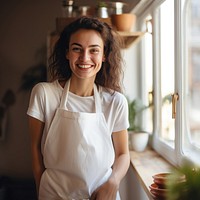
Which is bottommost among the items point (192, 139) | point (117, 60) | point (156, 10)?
point (192, 139)

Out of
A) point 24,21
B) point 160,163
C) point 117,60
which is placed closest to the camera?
point 117,60

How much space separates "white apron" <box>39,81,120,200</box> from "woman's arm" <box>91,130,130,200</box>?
45 millimetres

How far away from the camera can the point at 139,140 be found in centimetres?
251

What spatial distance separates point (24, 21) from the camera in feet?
10.3

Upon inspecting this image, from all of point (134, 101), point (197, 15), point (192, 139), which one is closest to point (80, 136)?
point (192, 139)


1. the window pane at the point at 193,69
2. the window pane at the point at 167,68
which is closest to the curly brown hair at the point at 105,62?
the window pane at the point at 193,69

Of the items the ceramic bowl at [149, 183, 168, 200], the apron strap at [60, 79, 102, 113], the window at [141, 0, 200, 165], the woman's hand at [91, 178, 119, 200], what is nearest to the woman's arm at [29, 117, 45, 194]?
the apron strap at [60, 79, 102, 113]

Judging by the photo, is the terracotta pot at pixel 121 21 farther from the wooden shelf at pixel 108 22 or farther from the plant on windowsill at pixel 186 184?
the plant on windowsill at pixel 186 184

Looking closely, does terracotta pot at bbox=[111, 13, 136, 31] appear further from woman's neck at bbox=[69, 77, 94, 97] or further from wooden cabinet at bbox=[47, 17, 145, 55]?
woman's neck at bbox=[69, 77, 94, 97]

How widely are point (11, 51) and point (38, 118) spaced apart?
1844 mm

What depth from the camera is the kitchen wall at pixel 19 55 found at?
3098mm

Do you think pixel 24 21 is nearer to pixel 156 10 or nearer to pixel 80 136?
pixel 156 10

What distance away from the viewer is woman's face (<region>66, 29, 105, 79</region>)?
4.81ft

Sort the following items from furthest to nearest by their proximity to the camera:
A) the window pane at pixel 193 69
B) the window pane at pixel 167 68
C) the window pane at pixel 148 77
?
the window pane at pixel 148 77
the window pane at pixel 167 68
the window pane at pixel 193 69
